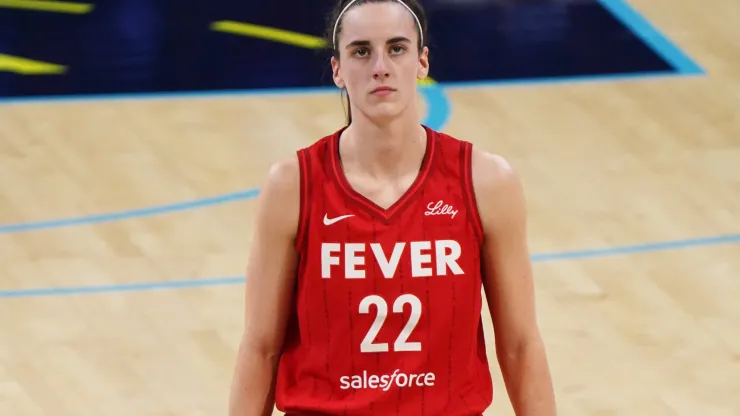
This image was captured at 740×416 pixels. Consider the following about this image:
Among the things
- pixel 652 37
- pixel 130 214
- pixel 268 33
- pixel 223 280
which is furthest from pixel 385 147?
pixel 652 37

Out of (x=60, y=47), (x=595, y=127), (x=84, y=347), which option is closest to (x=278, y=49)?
(x=60, y=47)

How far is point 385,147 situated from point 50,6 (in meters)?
7.16

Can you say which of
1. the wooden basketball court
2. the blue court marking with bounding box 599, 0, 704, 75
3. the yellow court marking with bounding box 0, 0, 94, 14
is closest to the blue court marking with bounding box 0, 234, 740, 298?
the wooden basketball court

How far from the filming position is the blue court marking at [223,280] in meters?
5.84

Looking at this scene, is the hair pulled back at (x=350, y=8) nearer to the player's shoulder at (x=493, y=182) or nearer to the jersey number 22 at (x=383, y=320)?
the player's shoulder at (x=493, y=182)

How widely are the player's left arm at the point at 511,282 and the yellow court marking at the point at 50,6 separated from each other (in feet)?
23.1

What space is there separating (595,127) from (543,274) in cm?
181

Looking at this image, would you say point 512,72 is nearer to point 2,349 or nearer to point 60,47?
point 60,47

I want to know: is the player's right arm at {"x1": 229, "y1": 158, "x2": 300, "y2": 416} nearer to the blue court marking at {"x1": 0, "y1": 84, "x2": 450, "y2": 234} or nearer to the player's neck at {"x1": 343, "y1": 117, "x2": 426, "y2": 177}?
the player's neck at {"x1": 343, "y1": 117, "x2": 426, "y2": 177}

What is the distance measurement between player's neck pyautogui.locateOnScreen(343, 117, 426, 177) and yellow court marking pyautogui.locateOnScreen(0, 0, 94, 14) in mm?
6939

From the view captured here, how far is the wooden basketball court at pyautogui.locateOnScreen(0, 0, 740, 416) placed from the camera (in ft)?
17.0

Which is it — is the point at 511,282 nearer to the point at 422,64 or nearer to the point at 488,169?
the point at 488,169

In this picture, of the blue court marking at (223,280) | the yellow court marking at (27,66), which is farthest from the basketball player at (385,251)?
the yellow court marking at (27,66)

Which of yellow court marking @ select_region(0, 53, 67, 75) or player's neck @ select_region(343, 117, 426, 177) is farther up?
player's neck @ select_region(343, 117, 426, 177)
